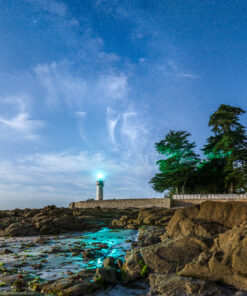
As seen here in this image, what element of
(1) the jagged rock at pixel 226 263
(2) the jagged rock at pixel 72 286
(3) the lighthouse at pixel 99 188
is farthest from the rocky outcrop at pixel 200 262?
(3) the lighthouse at pixel 99 188

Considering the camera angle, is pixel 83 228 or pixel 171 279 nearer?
pixel 171 279

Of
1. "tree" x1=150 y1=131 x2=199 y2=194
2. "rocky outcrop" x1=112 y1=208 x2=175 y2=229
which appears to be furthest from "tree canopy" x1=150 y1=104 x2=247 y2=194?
"rocky outcrop" x1=112 y1=208 x2=175 y2=229

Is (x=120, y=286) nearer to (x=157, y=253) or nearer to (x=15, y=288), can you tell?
(x=157, y=253)

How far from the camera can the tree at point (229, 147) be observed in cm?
2700

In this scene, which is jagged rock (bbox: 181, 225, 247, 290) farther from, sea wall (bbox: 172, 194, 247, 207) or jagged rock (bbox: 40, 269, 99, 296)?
sea wall (bbox: 172, 194, 247, 207)

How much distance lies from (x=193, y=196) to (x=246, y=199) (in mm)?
4929

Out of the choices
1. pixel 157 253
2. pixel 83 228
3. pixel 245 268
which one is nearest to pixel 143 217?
pixel 83 228

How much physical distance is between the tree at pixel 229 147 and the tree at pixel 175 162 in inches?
103

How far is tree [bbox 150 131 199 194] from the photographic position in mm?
29422

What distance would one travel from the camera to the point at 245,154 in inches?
1063

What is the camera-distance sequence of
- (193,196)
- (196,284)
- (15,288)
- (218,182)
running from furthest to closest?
(218,182) < (193,196) < (15,288) < (196,284)

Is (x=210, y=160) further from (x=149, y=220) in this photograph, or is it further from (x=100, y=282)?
(x=100, y=282)

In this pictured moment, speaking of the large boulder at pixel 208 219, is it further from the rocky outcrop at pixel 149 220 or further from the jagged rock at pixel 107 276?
the rocky outcrop at pixel 149 220

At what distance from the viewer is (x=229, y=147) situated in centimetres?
2867
